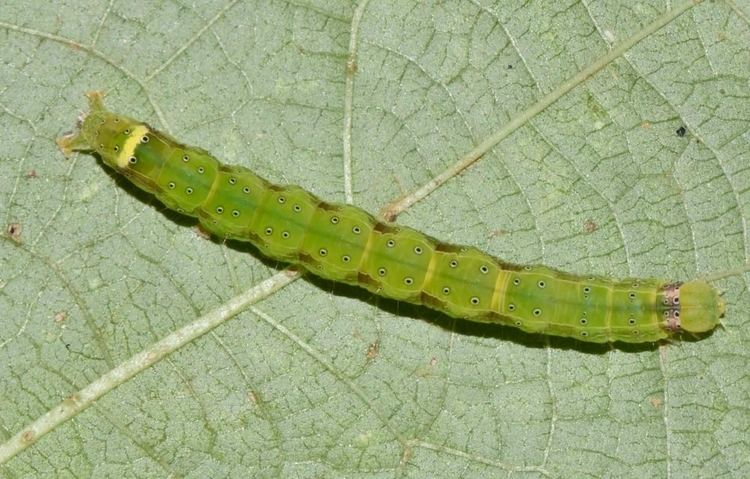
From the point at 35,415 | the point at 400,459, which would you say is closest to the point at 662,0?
the point at 400,459

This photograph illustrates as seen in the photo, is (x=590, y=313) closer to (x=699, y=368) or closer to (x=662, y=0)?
(x=699, y=368)

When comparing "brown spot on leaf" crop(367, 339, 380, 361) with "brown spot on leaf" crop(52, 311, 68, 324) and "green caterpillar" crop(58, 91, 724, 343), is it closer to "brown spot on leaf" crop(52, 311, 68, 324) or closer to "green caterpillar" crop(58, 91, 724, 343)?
"green caterpillar" crop(58, 91, 724, 343)

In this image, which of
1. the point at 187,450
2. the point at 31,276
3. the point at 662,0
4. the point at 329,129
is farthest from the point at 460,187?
the point at 31,276

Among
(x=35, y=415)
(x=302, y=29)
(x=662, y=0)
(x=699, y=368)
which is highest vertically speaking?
(x=662, y=0)

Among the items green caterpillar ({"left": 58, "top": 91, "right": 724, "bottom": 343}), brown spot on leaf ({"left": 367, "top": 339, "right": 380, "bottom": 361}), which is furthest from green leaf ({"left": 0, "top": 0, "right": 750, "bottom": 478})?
green caterpillar ({"left": 58, "top": 91, "right": 724, "bottom": 343})

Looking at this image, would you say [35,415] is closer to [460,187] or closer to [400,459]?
[400,459]

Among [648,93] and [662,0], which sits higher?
[662,0]
